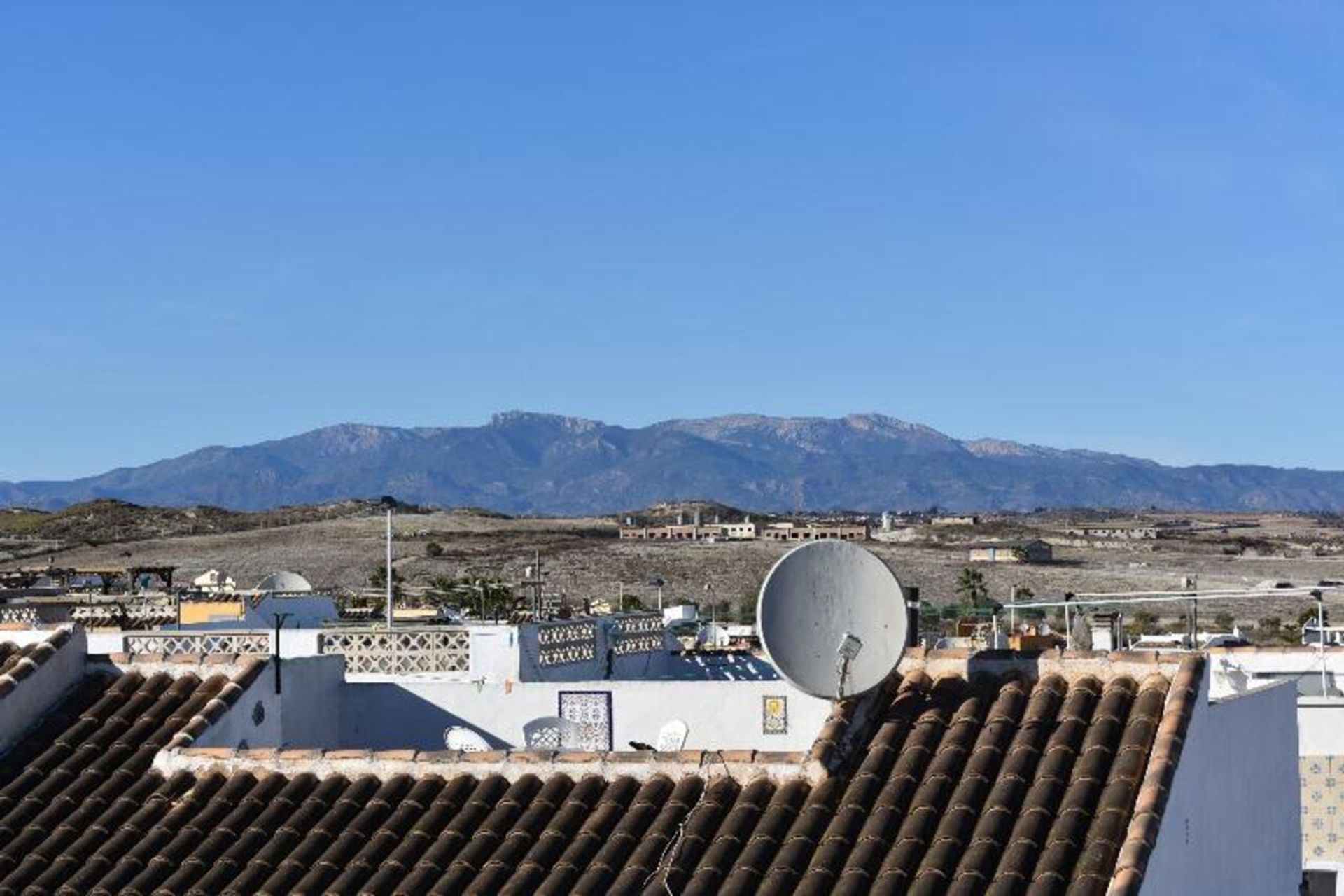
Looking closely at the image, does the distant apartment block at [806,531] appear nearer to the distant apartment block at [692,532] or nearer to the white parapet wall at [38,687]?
the distant apartment block at [692,532]

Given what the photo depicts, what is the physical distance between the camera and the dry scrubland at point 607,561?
3762 inches

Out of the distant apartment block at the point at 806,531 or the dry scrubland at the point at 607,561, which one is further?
the distant apartment block at the point at 806,531

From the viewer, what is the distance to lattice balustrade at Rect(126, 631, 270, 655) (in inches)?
754

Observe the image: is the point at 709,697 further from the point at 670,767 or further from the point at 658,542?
the point at 658,542

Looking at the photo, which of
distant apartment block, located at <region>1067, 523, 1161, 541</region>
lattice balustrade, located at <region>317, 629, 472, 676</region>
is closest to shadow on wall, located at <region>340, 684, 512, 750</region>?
lattice balustrade, located at <region>317, 629, 472, 676</region>

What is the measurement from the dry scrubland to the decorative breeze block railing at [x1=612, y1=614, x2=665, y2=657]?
58.1 metres

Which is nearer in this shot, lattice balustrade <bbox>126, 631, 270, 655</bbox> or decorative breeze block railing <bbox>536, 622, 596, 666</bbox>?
lattice balustrade <bbox>126, 631, 270, 655</bbox>

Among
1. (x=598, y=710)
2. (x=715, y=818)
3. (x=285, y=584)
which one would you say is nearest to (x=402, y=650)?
(x=598, y=710)

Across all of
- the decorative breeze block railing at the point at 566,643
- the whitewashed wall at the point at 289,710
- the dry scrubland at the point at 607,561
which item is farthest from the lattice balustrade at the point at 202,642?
the dry scrubland at the point at 607,561

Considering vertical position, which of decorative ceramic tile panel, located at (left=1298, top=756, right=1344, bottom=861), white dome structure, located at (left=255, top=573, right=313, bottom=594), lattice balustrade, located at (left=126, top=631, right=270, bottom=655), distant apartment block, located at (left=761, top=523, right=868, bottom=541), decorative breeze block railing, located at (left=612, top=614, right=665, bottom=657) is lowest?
decorative ceramic tile panel, located at (left=1298, top=756, right=1344, bottom=861)

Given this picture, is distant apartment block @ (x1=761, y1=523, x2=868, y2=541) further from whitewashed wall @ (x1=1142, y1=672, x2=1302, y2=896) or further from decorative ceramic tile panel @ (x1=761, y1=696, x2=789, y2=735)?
whitewashed wall @ (x1=1142, y1=672, x2=1302, y2=896)

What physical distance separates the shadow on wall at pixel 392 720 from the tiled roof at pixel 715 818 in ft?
12.7

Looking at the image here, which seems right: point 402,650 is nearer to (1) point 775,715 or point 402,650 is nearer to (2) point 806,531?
(1) point 775,715

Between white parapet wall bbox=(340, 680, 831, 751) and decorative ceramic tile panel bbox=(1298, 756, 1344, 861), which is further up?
white parapet wall bbox=(340, 680, 831, 751)
